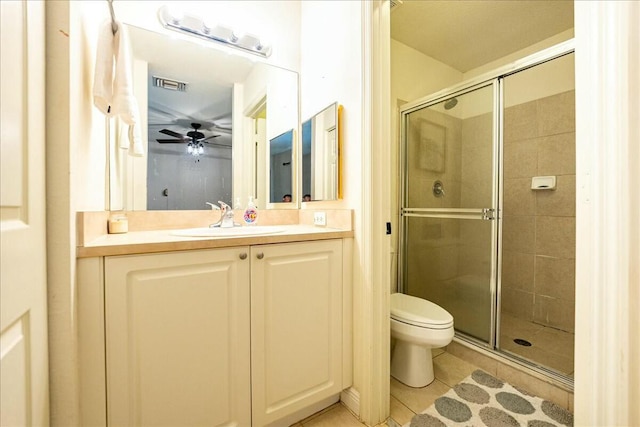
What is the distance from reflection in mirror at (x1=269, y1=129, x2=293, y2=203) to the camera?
1.73 metres

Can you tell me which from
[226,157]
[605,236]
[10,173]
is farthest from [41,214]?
[605,236]

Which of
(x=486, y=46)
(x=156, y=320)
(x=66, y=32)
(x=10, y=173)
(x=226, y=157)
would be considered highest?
(x=486, y=46)

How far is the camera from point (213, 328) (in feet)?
3.22

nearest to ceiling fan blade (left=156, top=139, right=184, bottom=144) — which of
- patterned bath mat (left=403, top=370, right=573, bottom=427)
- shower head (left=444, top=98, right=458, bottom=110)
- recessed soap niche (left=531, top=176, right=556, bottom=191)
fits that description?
patterned bath mat (left=403, top=370, right=573, bottom=427)

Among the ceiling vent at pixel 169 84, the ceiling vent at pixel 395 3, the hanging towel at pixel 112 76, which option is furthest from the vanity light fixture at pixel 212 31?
the ceiling vent at pixel 395 3

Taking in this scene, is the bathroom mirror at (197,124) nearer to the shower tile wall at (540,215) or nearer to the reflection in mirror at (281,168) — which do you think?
the reflection in mirror at (281,168)

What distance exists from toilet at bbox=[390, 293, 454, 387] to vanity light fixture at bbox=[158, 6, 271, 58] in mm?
1766

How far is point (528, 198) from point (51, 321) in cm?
291

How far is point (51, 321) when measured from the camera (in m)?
A: 0.73

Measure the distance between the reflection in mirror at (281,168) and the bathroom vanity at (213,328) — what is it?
1.95ft

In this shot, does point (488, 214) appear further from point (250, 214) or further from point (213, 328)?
point (213, 328)

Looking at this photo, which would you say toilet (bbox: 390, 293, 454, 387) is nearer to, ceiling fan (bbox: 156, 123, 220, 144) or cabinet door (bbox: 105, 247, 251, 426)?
cabinet door (bbox: 105, 247, 251, 426)

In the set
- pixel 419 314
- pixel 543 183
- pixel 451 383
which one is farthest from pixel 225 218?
pixel 543 183

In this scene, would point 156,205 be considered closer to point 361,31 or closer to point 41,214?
point 41,214
